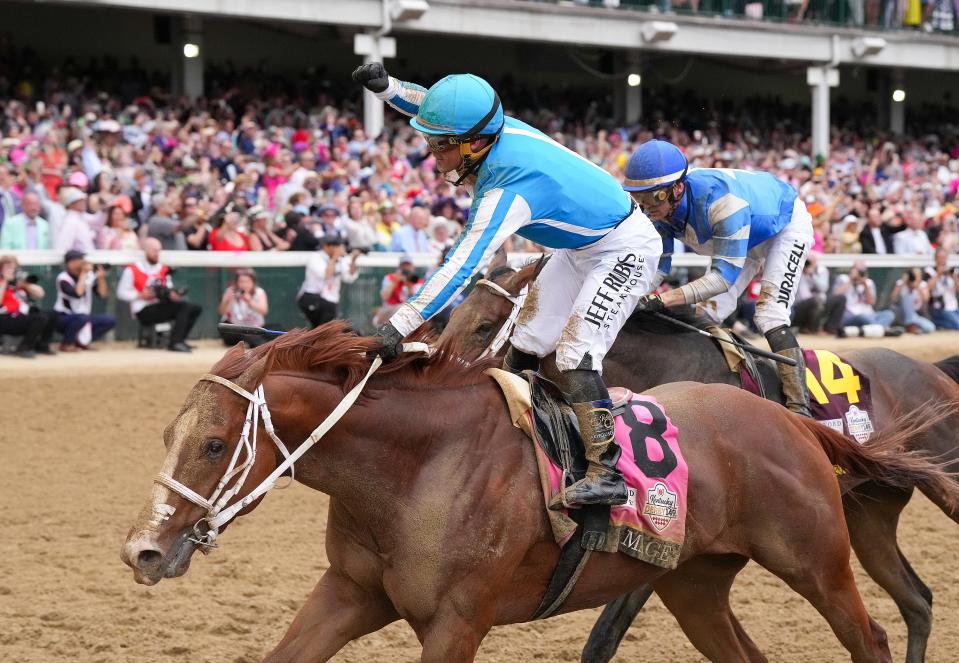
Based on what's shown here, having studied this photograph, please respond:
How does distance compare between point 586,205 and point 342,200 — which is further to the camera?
point 342,200

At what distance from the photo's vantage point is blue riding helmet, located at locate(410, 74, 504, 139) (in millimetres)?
3648

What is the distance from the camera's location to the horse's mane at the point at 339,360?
3361mm

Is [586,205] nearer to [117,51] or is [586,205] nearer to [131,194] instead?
[131,194]

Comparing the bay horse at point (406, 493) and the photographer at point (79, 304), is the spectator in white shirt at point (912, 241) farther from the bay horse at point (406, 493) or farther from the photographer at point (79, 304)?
the bay horse at point (406, 493)

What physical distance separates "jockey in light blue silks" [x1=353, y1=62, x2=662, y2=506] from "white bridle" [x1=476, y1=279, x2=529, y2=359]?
0.63 meters

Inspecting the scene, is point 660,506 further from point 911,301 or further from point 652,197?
point 911,301

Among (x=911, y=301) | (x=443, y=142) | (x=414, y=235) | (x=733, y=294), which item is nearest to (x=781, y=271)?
(x=733, y=294)

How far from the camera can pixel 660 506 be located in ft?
12.2

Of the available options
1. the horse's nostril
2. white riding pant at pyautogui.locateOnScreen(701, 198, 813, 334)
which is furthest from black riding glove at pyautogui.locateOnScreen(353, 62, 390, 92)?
white riding pant at pyautogui.locateOnScreen(701, 198, 813, 334)

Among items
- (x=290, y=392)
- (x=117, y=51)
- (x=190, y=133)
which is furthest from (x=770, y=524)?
(x=117, y=51)

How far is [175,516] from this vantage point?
3.17 metres

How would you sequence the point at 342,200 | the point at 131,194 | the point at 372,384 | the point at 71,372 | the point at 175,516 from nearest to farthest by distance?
the point at 175,516 < the point at 372,384 < the point at 71,372 < the point at 131,194 < the point at 342,200

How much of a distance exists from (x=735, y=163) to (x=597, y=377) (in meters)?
16.9

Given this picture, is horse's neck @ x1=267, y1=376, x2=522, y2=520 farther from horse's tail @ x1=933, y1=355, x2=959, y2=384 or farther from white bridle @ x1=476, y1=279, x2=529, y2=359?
horse's tail @ x1=933, y1=355, x2=959, y2=384
